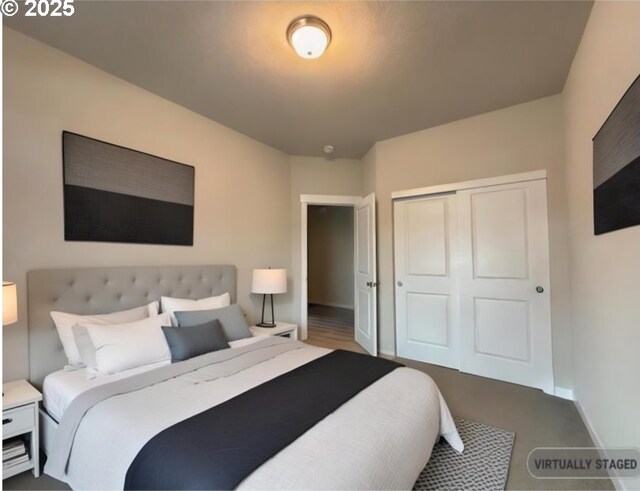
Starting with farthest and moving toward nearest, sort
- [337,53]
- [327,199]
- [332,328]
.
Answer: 1. [332,328]
2. [327,199]
3. [337,53]

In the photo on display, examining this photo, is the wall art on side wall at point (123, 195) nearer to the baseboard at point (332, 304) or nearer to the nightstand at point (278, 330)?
the nightstand at point (278, 330)

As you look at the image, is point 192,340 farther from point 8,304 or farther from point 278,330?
point 278,330

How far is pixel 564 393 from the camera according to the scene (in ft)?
9.10

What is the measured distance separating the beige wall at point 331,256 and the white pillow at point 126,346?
551cm

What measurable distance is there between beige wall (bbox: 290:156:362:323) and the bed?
2003mm

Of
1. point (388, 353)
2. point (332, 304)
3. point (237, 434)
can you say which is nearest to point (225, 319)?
point (237, 434)

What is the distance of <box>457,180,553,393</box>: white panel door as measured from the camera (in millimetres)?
2914

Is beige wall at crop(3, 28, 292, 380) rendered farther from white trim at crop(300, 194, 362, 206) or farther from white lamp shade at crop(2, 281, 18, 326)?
white trim at crop(300, 194, 362, 206)

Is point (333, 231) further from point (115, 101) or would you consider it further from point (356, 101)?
point (115, 101)

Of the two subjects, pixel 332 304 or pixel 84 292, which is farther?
pixel 332 304

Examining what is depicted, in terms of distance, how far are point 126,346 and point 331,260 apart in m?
6.10

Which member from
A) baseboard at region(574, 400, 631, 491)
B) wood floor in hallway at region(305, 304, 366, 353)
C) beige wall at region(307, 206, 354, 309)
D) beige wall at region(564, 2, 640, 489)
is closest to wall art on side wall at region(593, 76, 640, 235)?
beige wall at region(564, 2, 640, 489)

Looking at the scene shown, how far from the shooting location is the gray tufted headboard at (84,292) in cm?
209

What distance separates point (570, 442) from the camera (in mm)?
2105
